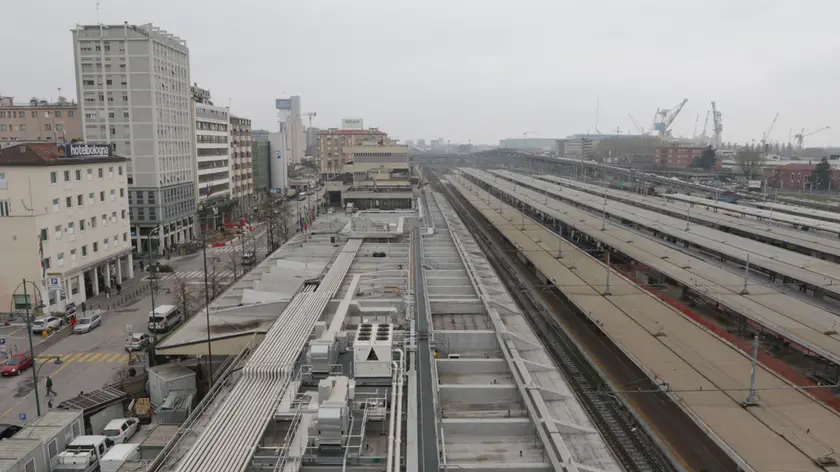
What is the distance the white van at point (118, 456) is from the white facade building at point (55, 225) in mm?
14837

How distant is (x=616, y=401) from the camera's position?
51.7 feet

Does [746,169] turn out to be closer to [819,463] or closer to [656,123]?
[819,463]

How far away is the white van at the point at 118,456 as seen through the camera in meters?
12.3

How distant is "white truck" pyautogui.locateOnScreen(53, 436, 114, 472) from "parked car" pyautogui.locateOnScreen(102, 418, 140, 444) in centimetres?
64

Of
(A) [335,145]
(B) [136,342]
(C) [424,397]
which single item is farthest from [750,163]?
(C) [424,397]

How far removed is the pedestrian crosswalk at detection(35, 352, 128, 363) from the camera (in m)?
20.3

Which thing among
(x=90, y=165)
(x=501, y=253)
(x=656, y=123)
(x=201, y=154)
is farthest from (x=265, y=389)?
(x=656, y=123)

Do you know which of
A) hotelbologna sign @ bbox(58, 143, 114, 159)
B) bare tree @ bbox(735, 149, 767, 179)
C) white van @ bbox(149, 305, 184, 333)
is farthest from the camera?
bare tree @ bbox(735, 149, 767, 179)

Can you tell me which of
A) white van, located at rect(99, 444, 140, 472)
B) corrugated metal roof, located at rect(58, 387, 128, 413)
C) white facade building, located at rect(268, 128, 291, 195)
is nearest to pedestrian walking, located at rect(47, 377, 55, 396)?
corrugated metal roof, located at rect(58, 387, 128, 413)

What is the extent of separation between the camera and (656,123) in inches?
6319

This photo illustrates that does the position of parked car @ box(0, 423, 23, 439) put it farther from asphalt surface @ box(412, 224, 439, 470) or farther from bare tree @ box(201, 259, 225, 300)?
bare tree @ box(201, 259, 225, 300)

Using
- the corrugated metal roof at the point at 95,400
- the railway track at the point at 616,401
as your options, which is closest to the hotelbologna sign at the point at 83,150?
the corrugated metal roof at the point at 95,400

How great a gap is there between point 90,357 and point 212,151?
3074 cm

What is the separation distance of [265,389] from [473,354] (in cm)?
472
